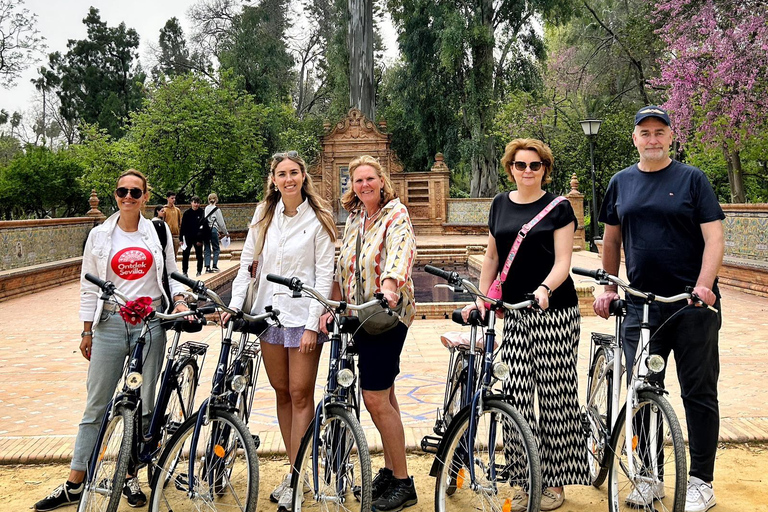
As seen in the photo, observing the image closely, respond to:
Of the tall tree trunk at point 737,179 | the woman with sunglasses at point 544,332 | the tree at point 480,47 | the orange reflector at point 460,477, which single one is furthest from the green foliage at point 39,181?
the orange reflector at point 460,477

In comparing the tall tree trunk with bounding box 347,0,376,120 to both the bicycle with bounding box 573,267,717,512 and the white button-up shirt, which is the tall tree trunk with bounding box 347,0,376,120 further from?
the bicycle with bounding box 573,267,717,512

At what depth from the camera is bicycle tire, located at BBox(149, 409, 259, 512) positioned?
121 inches

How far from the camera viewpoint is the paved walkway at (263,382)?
4.68 metres

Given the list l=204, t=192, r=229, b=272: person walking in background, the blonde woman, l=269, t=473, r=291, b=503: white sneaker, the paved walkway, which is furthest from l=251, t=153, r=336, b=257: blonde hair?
l=204, t=192, r=229, b=272: person walking in background

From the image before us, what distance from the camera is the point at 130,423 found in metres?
3.18

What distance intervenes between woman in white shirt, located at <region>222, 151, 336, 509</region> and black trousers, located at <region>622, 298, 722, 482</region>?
5.15 ft

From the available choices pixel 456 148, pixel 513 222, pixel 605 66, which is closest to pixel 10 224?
pixel 513 222

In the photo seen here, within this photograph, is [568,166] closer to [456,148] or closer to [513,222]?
[456,148]

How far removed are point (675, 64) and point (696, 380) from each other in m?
15.8

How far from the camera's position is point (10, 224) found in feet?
46.8

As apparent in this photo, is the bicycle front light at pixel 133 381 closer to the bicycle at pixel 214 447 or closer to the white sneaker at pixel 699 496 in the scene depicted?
the bicycle at pixel 214 447

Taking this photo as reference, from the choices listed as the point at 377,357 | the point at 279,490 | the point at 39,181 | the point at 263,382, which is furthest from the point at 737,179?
the point at 39,181

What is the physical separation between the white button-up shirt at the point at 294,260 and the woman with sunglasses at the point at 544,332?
768mm

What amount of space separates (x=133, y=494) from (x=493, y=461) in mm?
1892
